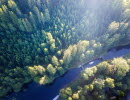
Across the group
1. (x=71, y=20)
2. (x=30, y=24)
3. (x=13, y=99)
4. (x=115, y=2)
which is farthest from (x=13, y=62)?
(x=115, y=2)

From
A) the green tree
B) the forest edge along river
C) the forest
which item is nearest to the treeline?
the forest

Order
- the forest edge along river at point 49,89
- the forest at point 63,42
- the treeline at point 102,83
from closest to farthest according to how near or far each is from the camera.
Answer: the treeline at point 102,83 < the forest at point 63,42 < the forest edge along river at point 49,89

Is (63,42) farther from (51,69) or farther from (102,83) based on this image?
(102,83)

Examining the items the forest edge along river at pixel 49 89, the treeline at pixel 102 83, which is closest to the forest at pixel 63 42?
the treeline at pixel 102 83

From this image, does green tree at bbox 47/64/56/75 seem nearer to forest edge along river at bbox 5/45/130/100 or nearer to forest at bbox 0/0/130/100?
forest at bbox 0/0/130/100

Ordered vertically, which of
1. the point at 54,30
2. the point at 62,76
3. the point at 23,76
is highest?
the point at 54,30

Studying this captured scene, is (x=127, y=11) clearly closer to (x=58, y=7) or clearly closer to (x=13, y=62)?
(x=58, y=7)

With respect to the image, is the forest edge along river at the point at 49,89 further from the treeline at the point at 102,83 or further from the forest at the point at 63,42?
the treeline at the point at 102,83
